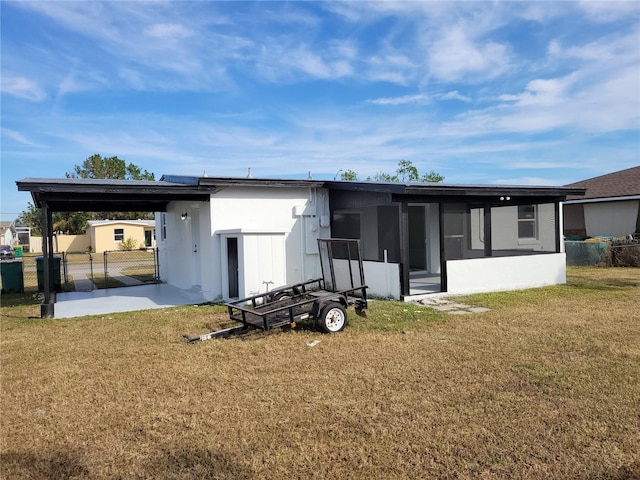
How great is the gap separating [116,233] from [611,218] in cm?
3463

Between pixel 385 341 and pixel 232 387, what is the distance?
2477 millimetres

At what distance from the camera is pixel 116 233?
124 feet

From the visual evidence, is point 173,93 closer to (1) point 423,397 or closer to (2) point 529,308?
(2) point 529,308

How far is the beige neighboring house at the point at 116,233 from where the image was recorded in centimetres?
3734

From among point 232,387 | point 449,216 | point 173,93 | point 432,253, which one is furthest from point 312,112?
point 232,387

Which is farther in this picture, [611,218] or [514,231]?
[611,218]

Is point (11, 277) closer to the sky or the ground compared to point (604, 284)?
closer to the sky

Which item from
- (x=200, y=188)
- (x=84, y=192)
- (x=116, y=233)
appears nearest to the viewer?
(x=84, y=192)

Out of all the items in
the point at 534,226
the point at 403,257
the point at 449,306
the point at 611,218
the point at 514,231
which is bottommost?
the point at 449,306

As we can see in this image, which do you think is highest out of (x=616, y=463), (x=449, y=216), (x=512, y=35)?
(x=512, y=35)

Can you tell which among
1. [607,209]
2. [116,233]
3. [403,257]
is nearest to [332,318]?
[403,257]

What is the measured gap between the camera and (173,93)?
1546 cm

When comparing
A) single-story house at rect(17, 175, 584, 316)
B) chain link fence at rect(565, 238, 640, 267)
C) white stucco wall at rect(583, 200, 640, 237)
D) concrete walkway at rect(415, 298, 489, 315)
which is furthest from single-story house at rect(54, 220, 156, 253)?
concrete walkway at rect(415, 298, 489, 315)

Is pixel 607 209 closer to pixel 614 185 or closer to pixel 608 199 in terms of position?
pixel 608 199
